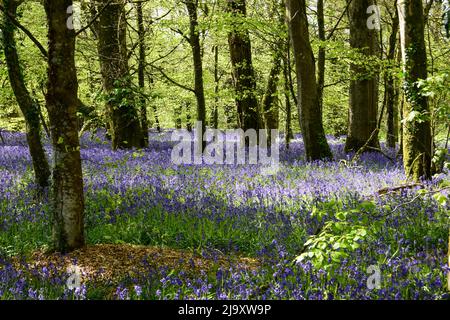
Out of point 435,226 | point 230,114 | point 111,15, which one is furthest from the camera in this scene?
point 230,114

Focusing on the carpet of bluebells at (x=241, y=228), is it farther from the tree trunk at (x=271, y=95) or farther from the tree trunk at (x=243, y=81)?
the tree trunk at (x=271, y=95)

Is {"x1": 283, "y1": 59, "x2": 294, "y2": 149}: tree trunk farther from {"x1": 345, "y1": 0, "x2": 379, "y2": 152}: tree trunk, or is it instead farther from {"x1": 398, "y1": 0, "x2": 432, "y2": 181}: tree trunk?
{"x1": 398, "y1": 0, "x2": 432, "y2": 181}: tree trunk

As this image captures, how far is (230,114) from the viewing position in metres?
39.1

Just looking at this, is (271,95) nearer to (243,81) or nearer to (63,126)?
(243,81)

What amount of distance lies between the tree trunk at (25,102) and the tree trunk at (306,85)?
21.3 ft

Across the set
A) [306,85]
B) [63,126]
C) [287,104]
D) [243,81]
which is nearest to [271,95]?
[287,104]

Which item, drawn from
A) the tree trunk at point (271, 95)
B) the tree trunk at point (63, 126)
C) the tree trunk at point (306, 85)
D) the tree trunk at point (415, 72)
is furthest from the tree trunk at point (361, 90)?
the tree trunk at point (63, 126)

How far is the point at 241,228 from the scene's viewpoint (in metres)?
5.99

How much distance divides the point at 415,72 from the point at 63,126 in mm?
5898

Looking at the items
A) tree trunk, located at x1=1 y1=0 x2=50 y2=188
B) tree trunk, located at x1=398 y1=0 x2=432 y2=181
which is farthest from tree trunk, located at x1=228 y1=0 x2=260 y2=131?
tree trunk, located at x1=1 y1=0 x2=50 y2=188

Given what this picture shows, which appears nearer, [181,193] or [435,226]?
[435,226]
